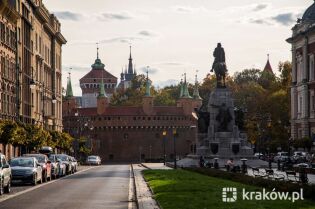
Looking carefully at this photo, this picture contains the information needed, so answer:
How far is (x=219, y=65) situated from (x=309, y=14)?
29782mm

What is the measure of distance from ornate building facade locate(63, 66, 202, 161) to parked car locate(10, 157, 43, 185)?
130287 millimetres

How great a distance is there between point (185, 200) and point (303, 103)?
87.2m

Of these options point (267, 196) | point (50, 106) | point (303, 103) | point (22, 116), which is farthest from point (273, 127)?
point (267, 196)

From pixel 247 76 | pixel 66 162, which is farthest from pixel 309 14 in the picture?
pixel 247 76

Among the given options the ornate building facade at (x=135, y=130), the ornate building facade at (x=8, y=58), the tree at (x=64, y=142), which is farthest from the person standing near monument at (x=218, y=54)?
the ornate building facade at (x=135, y=130)

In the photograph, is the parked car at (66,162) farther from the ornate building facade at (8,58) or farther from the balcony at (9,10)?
the balcony at (9,10)

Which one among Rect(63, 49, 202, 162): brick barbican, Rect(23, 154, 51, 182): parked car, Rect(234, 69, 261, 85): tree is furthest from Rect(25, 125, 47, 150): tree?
Rect(234, 69, 261, 85): tree

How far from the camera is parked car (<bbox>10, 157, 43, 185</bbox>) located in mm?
43719

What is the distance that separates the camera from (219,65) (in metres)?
87.4

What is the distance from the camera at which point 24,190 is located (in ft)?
129

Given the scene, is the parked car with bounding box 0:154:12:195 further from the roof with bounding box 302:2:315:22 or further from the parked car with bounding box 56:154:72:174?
the roof with bounding box 302:2:315:22

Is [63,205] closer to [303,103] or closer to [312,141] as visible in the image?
[312,141]

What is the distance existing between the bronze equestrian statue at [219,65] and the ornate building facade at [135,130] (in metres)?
87.5

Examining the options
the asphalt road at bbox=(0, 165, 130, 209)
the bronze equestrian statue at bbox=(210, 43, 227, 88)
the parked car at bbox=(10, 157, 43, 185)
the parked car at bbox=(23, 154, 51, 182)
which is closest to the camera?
the asphalt road at bbox=(0, 165, 130, 209)
